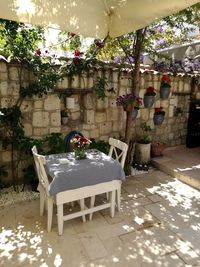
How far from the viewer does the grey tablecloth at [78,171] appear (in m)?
2.30

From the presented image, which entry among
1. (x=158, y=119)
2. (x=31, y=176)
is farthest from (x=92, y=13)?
(x=158, y=119)

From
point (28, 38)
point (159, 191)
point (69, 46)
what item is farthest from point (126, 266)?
point (69, 46)

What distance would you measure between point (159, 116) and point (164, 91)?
0.58 m

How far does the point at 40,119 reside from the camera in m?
3.54

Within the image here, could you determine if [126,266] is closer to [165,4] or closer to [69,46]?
[165,4]

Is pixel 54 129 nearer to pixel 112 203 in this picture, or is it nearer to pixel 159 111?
pixel 112 203

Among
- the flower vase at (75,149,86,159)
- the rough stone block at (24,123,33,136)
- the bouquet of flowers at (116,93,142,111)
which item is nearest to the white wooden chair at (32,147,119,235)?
the flower vase at (75,149,86,159)

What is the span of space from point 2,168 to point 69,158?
4.07 feet

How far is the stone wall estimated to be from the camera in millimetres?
3362

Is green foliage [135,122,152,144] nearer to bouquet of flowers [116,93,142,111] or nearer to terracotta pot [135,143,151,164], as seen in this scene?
terracotta pot [135,143,151,164]

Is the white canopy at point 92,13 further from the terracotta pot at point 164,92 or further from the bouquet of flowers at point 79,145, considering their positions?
the terracotta pot at point 164,92

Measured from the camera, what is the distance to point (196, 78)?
531cm

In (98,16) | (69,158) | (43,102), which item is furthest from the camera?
(43,102)

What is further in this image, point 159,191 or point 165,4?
point 159,191
